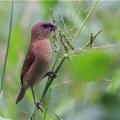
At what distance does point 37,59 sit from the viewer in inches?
132

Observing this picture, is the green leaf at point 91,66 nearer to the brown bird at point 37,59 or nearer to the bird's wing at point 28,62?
the brown bird at point 37,59

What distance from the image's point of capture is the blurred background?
429 mm

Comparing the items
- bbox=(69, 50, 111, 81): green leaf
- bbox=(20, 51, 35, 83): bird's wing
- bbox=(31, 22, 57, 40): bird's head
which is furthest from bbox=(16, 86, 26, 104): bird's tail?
bbox=(69, 50, 111, 81): green leaf

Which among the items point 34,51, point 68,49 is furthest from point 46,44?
point 68,49

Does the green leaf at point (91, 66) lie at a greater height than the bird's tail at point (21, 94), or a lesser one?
greater

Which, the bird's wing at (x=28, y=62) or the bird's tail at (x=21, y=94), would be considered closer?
the bird's tail at (x=21, y=94)

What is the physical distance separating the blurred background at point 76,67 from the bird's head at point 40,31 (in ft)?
0.18

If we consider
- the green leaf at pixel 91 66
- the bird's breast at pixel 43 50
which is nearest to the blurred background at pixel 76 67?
the green leaf at pixel 91 66

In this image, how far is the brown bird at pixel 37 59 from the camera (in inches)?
128

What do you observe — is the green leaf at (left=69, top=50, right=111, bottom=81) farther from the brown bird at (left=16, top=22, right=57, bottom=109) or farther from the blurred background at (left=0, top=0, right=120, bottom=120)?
the brown bird at (left=16, top=22, right=57, bottom=109)

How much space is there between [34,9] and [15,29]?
368mm

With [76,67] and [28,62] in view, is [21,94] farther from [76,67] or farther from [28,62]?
[76,67]

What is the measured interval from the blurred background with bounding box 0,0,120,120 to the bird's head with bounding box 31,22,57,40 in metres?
0.06

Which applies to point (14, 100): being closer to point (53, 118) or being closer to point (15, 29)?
point (15, 29)
